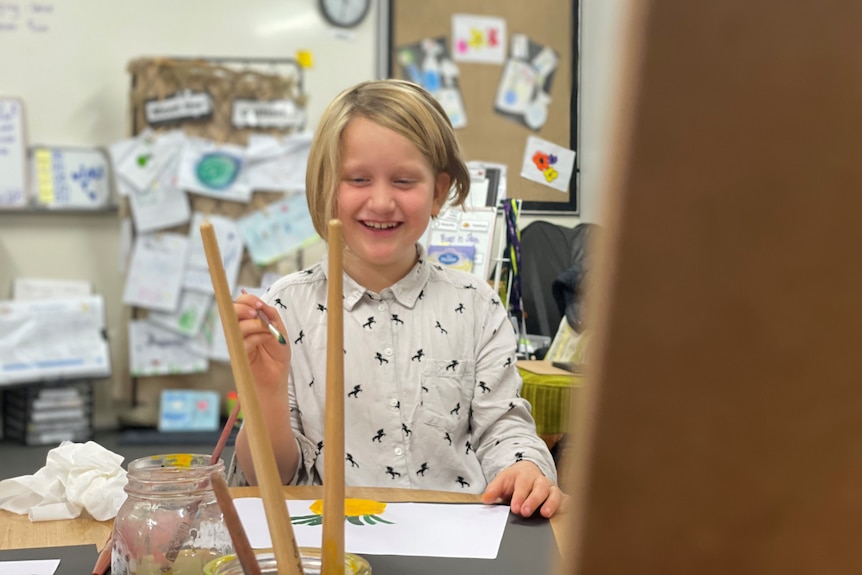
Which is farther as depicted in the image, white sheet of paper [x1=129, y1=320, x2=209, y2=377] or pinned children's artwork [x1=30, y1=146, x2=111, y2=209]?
white sheet of paper [x1=129, y1=320, x2=209, y2=377]

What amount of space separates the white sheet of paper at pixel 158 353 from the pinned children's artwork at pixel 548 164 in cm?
276

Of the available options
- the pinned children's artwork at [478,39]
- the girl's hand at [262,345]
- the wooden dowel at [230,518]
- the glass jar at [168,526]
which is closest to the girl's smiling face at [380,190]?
the girl's hand at [262,345]

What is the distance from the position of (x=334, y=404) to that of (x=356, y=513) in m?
0.31

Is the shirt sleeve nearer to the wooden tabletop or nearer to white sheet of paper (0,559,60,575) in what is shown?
the wooden tabletop

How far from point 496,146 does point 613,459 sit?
136 cm

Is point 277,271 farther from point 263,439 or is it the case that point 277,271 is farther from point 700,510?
point 700,510

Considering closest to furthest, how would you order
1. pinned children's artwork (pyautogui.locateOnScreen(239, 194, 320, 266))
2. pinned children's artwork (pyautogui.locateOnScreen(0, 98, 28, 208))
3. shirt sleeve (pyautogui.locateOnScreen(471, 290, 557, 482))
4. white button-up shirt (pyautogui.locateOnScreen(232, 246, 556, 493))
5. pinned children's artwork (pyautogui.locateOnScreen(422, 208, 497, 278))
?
shirt sleeve (pyautogui.locateOnScreen(471, 290, 557, 482)), white button-up shirt (pyautogui.locateOnScreen(232, 246, 556, 493)), pinned children's artwork (pyautogui.locateOnScreen(422, 208, 497, 278)), pinned children's artwork (pyautogui.locateOnScreen(0, 98, 28, 208)), pinned children's artwork (pyautogui.locateOnScreen(239, 194, 320, 266))

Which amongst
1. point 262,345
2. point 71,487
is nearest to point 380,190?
point 262,345

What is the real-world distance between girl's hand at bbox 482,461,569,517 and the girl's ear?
513 millimetres

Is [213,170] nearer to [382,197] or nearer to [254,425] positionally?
[382,197]

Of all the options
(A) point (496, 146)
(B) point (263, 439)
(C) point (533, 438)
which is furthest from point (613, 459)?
(A) point (496, 146)

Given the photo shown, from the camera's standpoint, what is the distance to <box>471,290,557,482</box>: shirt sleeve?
104cm

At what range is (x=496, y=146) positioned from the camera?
1.47 meters

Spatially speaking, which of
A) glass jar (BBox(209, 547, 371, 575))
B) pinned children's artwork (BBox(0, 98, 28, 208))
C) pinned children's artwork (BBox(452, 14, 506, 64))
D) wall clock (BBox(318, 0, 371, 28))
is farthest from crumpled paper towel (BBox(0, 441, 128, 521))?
wall clock (BBox(318, 0, 371, 28))
